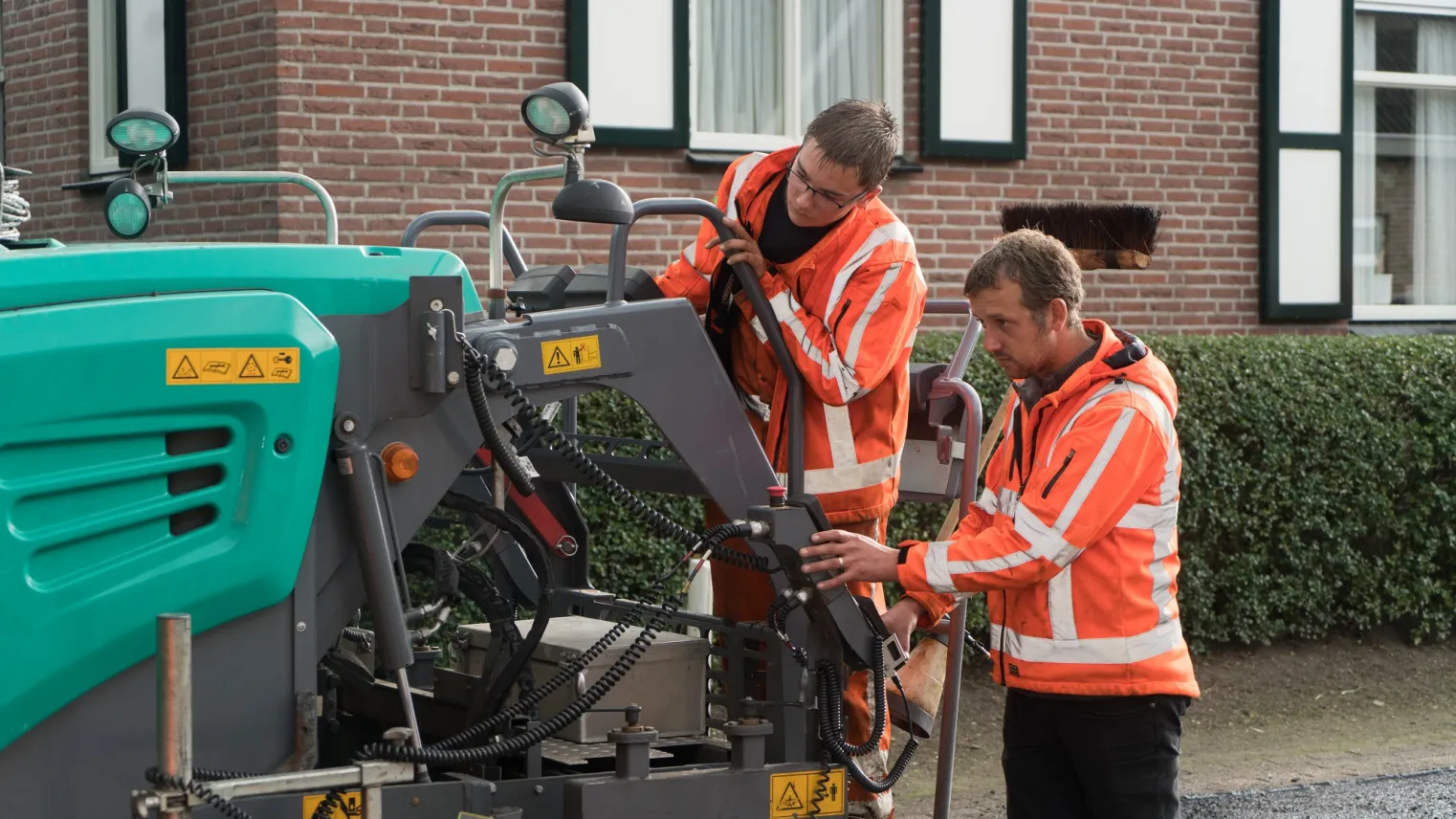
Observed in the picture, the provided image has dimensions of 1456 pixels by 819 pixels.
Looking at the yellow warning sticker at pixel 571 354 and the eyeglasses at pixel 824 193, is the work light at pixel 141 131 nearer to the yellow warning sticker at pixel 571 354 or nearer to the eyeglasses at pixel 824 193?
the yellow warning sticker at pixel 571 354

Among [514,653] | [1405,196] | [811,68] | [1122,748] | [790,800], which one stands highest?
[811,68]

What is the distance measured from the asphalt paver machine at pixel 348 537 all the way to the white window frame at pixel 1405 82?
327 inches

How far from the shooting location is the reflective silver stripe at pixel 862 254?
3.80m

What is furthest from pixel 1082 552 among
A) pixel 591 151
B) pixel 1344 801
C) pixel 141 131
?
pixel 591 151

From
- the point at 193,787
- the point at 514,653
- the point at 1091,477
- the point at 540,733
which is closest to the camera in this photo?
the point at 193,787

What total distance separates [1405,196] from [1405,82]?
30.1 inches

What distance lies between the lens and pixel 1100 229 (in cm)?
489

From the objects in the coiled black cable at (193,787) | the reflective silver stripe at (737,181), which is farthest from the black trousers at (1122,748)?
the coiled black cable at (193,787)

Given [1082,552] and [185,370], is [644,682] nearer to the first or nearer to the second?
[1082,552]

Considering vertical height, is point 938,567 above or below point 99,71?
below

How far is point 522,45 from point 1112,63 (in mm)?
3563

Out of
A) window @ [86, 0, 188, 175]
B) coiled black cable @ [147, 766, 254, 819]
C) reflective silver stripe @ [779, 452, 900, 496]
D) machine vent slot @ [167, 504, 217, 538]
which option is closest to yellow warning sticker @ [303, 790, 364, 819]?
coiled black cable @ [147, 766, 254, 819]

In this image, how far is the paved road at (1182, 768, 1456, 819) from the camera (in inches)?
231

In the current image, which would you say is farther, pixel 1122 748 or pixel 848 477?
pixel 848 477
